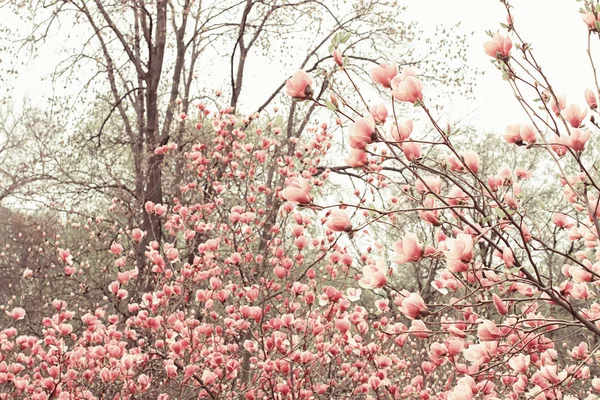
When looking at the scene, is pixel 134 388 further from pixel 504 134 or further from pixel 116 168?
pixel 116 168

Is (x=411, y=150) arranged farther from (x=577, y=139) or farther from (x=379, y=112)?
(x=577, y=139)

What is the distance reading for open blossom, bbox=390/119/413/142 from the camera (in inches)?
52.5

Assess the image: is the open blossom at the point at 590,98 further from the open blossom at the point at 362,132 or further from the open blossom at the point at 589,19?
the open blossom at the point at 362,132

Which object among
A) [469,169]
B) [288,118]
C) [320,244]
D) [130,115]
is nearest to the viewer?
[469,169]

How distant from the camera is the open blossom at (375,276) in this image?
1.32 metres

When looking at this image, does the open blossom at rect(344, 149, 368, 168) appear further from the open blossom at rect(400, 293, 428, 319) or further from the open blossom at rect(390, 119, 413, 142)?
the open blossom at rect(400, 293, 428, 319)

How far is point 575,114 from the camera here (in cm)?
146

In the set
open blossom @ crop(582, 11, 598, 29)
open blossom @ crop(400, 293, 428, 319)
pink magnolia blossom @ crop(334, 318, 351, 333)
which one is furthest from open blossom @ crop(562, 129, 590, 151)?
pink magnolia blossom @ crop(334, 318, 351, 333)

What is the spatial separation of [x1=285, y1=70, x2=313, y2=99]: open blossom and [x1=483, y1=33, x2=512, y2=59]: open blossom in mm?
538

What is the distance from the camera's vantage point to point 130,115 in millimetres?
9742

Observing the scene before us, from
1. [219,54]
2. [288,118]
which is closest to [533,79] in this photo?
[288,118]

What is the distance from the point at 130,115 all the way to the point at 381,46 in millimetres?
4622

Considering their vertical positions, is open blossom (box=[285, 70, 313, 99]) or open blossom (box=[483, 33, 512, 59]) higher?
open blossom (box=[483, 33, 512, 59])

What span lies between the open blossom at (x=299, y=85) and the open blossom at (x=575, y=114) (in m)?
0.72
